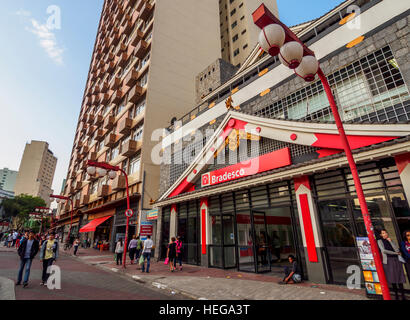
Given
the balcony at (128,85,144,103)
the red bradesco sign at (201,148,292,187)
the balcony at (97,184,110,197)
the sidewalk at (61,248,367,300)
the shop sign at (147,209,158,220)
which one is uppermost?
the balcony at (128,85,144,103)

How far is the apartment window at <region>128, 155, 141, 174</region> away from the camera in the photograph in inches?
803

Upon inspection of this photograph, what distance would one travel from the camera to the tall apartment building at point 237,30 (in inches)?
1428

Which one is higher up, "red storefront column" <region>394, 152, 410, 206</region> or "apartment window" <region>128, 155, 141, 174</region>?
"apartment window" <region>128, 155, 141, 174</region>

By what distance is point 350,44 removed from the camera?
8398 millimetres

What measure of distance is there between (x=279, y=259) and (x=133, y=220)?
12.7m

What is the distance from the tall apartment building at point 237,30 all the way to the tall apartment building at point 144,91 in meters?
6.93

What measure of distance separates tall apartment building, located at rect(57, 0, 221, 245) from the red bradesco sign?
30.0 ft

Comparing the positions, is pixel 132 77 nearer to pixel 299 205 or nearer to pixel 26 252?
pixel 26 252

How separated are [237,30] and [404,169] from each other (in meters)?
40.2

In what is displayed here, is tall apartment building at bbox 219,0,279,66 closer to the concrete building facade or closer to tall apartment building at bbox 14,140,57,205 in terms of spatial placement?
the concrete building facade

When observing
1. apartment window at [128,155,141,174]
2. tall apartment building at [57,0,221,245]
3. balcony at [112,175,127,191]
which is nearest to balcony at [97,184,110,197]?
tall apartment building at [57,0,221,245]

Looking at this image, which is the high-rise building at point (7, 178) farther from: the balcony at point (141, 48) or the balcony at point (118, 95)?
the balcony at point (141, 48)
